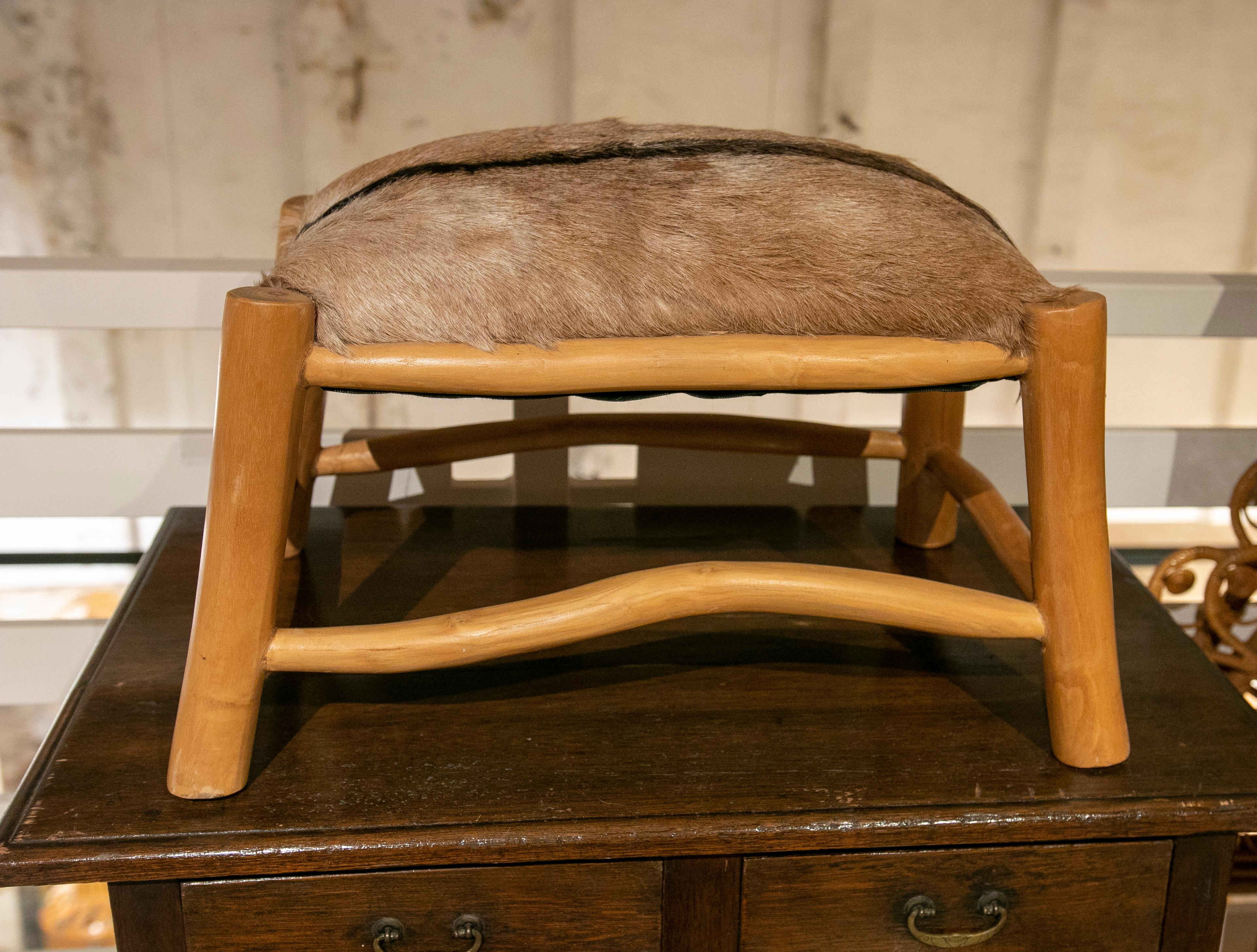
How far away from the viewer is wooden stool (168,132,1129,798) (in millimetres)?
525

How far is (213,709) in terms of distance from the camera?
558 mm

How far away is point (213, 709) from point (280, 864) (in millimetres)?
91

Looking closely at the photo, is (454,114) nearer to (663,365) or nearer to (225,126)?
(225,126)

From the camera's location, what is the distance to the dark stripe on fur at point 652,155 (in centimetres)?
58

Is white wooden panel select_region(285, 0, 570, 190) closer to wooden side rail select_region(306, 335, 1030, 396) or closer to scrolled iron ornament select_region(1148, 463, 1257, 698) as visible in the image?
wooden side rail select_region(306, 335, 1030, 396)

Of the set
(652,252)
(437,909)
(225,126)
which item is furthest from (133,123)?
(437,909)

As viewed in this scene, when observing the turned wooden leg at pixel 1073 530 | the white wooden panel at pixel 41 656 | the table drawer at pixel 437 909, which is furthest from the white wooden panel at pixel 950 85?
the white wooden panel at pixel 41 656

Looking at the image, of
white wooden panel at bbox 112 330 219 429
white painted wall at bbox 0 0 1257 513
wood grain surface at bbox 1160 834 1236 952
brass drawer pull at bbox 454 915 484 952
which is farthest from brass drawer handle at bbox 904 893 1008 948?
white wooden panel at bbox 112 330 219 429

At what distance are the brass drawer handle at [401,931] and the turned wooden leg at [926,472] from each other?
0.51 metres

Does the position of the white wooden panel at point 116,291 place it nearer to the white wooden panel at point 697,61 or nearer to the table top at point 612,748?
the table top at point 612,748

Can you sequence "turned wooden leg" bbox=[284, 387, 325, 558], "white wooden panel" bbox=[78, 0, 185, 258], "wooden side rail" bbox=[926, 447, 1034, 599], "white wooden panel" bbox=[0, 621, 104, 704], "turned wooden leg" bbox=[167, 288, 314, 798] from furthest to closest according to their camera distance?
"white wooden panel" bbox=[0, 621, 104, 704]
"white wooden panel" bbox=[78, 0, 185, 258]
"turned wooden leg" bbox=[284, 387, 325, 558]
"wooden side rail" bbox=[926, 447, 1034, 599]
"turned wooden leg" bbox=[167, 288, 314, 798]

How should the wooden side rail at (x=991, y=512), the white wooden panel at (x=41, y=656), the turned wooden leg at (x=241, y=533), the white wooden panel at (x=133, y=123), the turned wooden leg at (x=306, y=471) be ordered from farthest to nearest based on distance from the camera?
the white wooden panel at (x=41, y=656), the white wooden panel at (x=133, y=123), the turned wooden leg at (x=306, y=471), the wooden side rail at (x=991, y=512), the turned wooden leg at (x=241, y=533)

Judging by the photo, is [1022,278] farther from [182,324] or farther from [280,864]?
[182,324]

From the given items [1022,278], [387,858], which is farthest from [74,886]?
[1022,278]
